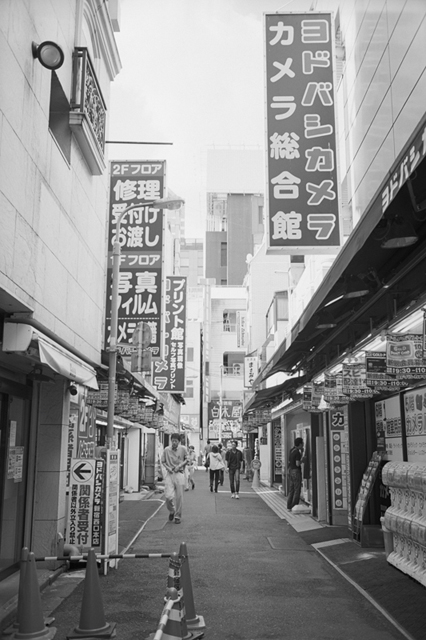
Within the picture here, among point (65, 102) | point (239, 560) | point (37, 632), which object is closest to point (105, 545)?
point (239, 560)

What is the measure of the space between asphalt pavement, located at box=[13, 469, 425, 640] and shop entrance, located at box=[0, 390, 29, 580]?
881mm

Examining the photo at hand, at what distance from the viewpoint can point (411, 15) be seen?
10.2 meters

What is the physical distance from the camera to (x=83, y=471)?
9938 millimetres

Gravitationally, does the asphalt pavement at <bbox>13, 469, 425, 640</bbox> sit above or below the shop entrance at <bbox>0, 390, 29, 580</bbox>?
below

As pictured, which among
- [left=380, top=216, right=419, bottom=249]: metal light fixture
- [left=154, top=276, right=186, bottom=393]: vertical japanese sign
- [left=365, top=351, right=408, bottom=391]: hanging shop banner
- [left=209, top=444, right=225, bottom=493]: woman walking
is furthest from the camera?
[left=154, top=276, right=186, bottom=393]: vertical japanese sign

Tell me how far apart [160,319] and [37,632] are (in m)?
11.0

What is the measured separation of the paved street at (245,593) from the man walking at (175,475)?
5.78 feet

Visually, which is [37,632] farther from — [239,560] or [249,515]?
[249,515]

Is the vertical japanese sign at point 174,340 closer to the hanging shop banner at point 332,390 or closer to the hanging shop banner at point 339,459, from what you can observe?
the hanging shop banner at point 339,459

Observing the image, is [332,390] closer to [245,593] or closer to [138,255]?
[245,593]

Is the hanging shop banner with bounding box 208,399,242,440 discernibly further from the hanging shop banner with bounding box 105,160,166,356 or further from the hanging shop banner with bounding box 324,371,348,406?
the hanging shop banner with bounding box 324,371,348,406

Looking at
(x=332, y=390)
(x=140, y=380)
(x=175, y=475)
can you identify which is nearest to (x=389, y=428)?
(x=332, y=390)

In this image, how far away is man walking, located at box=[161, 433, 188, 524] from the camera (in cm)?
1523

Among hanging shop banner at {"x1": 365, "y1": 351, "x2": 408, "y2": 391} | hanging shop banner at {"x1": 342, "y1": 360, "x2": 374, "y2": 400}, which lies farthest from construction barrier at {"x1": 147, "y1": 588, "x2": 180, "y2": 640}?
hanging shop banner at {"x1": 342, "y1": 360, "x2": 374, "y2": 400}
